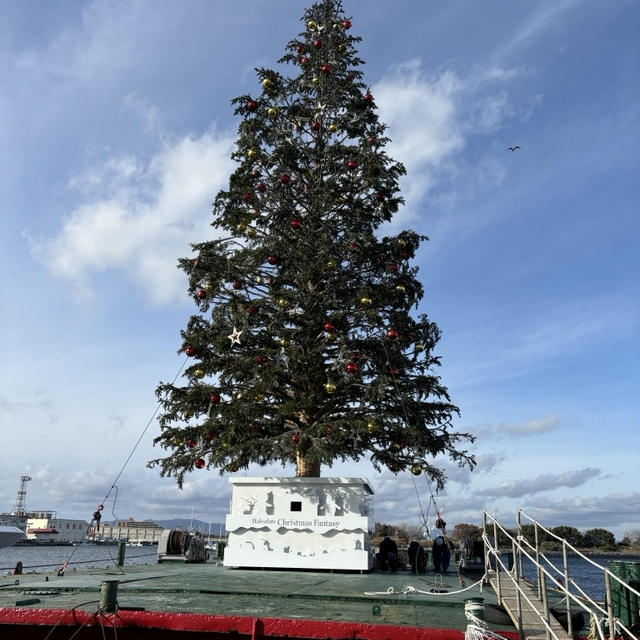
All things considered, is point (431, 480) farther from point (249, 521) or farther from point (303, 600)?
point (303, 600)

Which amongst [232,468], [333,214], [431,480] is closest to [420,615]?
[431,480]

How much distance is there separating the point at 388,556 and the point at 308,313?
8.21 meters

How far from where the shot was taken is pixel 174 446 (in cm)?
1934

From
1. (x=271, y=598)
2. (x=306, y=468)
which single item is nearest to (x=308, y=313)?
(x=306, y=468)

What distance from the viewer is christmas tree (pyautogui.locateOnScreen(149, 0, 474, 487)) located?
1873 centimetres

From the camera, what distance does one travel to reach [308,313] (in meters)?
20.5

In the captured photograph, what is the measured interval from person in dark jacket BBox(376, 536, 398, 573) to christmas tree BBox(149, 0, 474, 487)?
254 centimetres

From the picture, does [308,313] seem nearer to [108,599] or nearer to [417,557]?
[417,557]

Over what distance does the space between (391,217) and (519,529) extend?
50.0 ft

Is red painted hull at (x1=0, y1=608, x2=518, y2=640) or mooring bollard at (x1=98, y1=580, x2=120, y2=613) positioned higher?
mooring bollard at (x1=98, y1=580, x2=120, y2=613)

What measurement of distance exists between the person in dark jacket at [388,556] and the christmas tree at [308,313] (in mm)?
2542

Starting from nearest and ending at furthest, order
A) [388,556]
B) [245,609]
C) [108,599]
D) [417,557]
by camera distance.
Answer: [108,599]
[245,609]
[417,557]
[388,556]

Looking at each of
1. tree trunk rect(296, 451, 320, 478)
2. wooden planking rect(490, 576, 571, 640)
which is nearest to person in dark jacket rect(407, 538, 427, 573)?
tree trunk rect(296, 451, 320, 478)

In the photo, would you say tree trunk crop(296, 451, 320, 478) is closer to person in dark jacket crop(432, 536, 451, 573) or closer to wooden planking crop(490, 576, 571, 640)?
person in dark jacket crop(432, 536, 451, 573)
